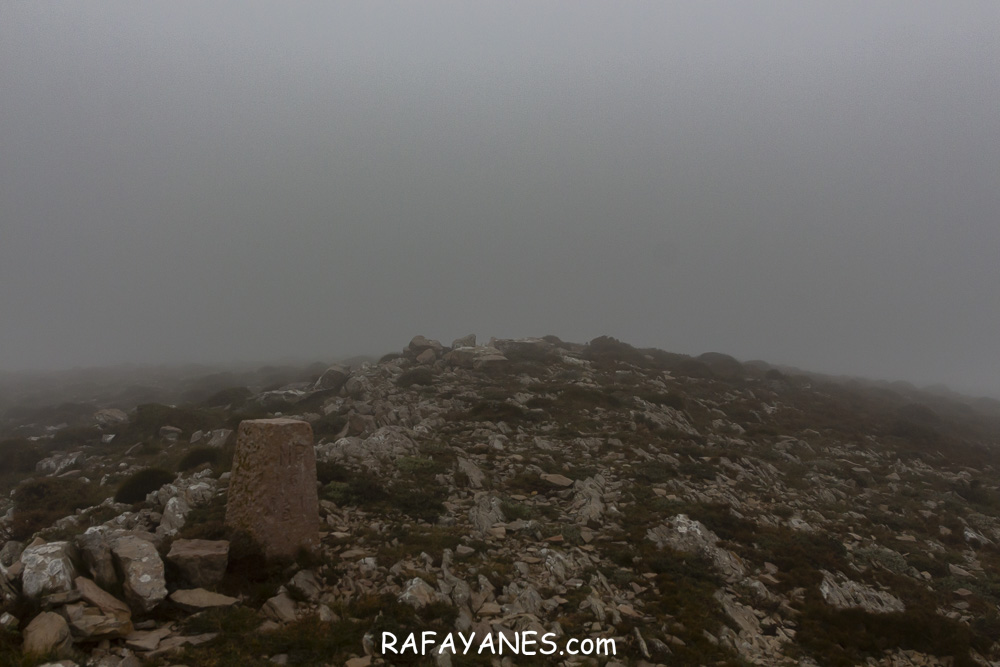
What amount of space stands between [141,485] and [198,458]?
8.89 feet

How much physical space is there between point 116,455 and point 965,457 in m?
37.9

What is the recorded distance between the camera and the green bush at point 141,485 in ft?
39.1

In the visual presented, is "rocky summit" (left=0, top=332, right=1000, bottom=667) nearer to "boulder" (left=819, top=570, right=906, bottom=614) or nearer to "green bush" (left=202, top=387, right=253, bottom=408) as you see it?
"boulder" (left=819, top=570, right=906, bottom=614)

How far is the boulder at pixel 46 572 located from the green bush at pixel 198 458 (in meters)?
7.94

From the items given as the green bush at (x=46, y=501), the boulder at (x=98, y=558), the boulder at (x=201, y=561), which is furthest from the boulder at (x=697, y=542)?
the green bush at (x=46, y=501)

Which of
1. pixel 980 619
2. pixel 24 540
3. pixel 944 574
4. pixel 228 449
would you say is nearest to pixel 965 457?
pixel 944 574

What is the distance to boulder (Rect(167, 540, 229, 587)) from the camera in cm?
763

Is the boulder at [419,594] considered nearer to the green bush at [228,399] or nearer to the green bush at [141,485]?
the green bush at [141,485]

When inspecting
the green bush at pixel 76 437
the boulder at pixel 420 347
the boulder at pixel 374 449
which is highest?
the boulder at pixel 420 347

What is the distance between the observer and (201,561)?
769 centimetres

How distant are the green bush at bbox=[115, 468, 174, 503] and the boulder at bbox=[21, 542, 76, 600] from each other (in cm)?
561

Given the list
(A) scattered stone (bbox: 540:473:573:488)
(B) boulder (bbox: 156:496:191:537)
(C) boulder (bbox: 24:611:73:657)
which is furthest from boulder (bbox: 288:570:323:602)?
(A) scattered stone (bbox: 540:473:573:488)

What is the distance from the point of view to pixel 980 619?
30.0 ft

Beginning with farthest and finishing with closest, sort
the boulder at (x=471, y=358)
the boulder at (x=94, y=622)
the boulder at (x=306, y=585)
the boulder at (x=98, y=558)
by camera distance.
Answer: the boulder at (x=471, y=358), the boulder at (x=306, y=585), the boulder at (x=98, y=558), the boulder at (x=94, y=622)
